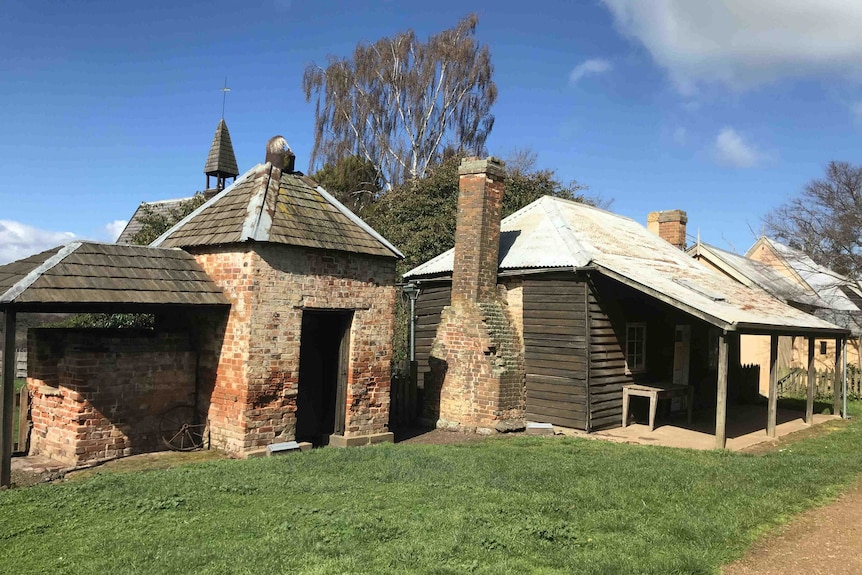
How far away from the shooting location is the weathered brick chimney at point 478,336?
43.1ft

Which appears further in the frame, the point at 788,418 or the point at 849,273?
the point at 849,273

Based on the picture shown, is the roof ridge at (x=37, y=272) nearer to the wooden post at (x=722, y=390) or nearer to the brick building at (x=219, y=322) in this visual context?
the brick building at (x=219, y=322)

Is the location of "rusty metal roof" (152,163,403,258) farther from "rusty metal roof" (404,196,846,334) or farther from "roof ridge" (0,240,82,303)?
"rusty metal roof" (404,196,846,334)

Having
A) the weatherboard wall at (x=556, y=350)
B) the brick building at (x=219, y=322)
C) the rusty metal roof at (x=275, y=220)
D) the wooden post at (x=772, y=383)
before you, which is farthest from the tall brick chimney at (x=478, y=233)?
the wooden post at (x=772, y=383)

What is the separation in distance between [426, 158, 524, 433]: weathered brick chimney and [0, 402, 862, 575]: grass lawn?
11.1ft

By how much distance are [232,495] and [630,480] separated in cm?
499

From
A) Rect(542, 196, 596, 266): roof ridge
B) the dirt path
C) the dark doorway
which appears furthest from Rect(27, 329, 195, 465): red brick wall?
Rect(542, 196, 596, 266): roof ridge

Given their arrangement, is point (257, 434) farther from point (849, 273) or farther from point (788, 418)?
point (849, 273)

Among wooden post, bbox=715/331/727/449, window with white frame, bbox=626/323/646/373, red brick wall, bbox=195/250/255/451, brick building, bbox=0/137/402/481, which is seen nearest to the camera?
brick building, bbox=0/137/402/481

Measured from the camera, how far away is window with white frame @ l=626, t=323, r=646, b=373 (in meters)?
14.5

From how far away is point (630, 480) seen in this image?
819 centimetres

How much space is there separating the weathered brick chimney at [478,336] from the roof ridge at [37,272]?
7.37m

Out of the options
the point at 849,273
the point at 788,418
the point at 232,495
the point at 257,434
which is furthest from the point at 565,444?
the point at 849,273

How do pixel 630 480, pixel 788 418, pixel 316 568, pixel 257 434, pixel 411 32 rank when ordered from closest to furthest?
pixel 316 568, pixel 630 480, pixel 257 434, pixel 788 418, pixel 411 32
